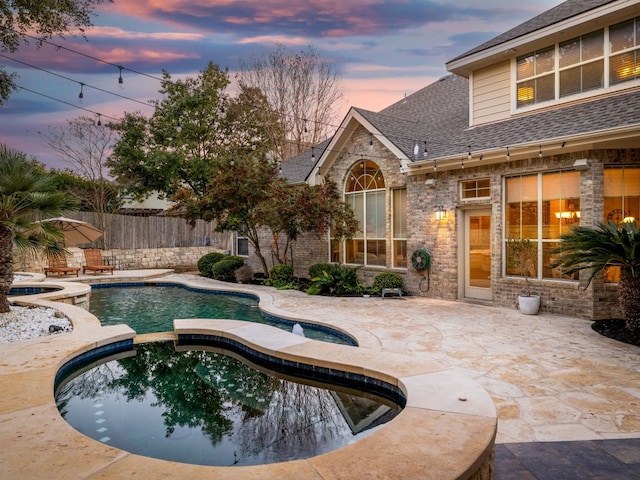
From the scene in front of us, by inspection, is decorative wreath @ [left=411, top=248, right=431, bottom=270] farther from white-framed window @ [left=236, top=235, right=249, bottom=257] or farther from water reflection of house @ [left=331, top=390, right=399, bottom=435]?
white-framed window @ [left=236, top=235, right=249, bottom=257]

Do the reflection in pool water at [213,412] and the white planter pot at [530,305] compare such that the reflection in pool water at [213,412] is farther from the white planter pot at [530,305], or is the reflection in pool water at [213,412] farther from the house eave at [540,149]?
the house eave at [540,149]

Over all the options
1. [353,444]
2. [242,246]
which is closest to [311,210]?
[242,246]

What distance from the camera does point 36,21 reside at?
7602 millimetres

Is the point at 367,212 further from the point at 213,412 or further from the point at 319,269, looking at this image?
the point at 213,412

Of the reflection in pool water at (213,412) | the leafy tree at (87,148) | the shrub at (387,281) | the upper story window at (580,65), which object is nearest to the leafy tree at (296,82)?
the leafy tree at (87,148)

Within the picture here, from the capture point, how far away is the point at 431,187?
1027 cm

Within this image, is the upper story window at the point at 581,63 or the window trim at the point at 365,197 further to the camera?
the window trim at the point at 365,197

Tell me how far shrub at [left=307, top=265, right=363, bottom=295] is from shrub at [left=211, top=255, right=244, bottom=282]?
188 inches

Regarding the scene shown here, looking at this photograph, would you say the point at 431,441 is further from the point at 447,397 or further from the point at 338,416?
the point at 338,416

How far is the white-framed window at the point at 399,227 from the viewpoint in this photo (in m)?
11.2

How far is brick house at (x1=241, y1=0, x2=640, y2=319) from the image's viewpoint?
7.63m

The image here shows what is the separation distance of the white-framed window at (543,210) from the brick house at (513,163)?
21 millimetres

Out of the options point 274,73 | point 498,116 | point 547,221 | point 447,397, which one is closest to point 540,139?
point 547,221

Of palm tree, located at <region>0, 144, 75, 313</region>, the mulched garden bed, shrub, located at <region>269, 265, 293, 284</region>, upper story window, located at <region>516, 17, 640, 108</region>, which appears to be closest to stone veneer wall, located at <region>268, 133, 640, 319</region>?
the mulched garden bed
